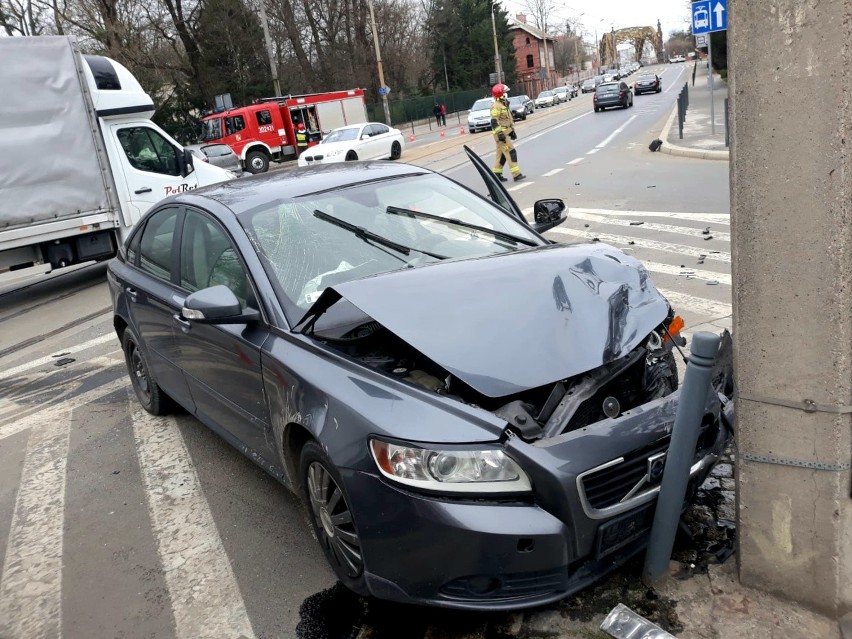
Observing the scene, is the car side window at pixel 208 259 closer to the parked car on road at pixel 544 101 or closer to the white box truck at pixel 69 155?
the white box truck at pixel 69 155

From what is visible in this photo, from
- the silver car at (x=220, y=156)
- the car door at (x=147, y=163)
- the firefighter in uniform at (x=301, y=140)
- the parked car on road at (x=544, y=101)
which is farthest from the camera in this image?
the parked car on road at (x=544, y=101)

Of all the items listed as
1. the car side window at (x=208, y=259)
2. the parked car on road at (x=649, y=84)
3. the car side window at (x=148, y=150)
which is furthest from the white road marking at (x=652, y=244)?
the parked car on road at (x=649, y=84)

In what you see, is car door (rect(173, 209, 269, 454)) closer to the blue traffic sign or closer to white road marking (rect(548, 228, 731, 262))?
white road marking (rect(548, 228, 731, 262))

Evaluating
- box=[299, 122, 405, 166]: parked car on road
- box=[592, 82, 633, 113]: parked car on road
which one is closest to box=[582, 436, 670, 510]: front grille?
box=[299, 122, 405, 166]: parked car on road

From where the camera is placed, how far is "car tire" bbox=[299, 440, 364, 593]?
2.89 metres

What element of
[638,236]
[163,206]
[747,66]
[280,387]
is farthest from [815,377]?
[638,236]

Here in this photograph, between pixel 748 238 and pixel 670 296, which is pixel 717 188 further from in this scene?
pixel 748 238

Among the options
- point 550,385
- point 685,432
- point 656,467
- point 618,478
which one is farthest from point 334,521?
point 685,432

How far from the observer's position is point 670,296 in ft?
22.8

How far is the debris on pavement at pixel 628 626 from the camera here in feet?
8.68

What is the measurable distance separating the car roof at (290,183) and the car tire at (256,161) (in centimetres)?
2842

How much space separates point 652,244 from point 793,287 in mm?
7023

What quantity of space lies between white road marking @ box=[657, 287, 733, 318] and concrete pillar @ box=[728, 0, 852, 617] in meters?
3.85

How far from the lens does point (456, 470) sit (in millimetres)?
2568
